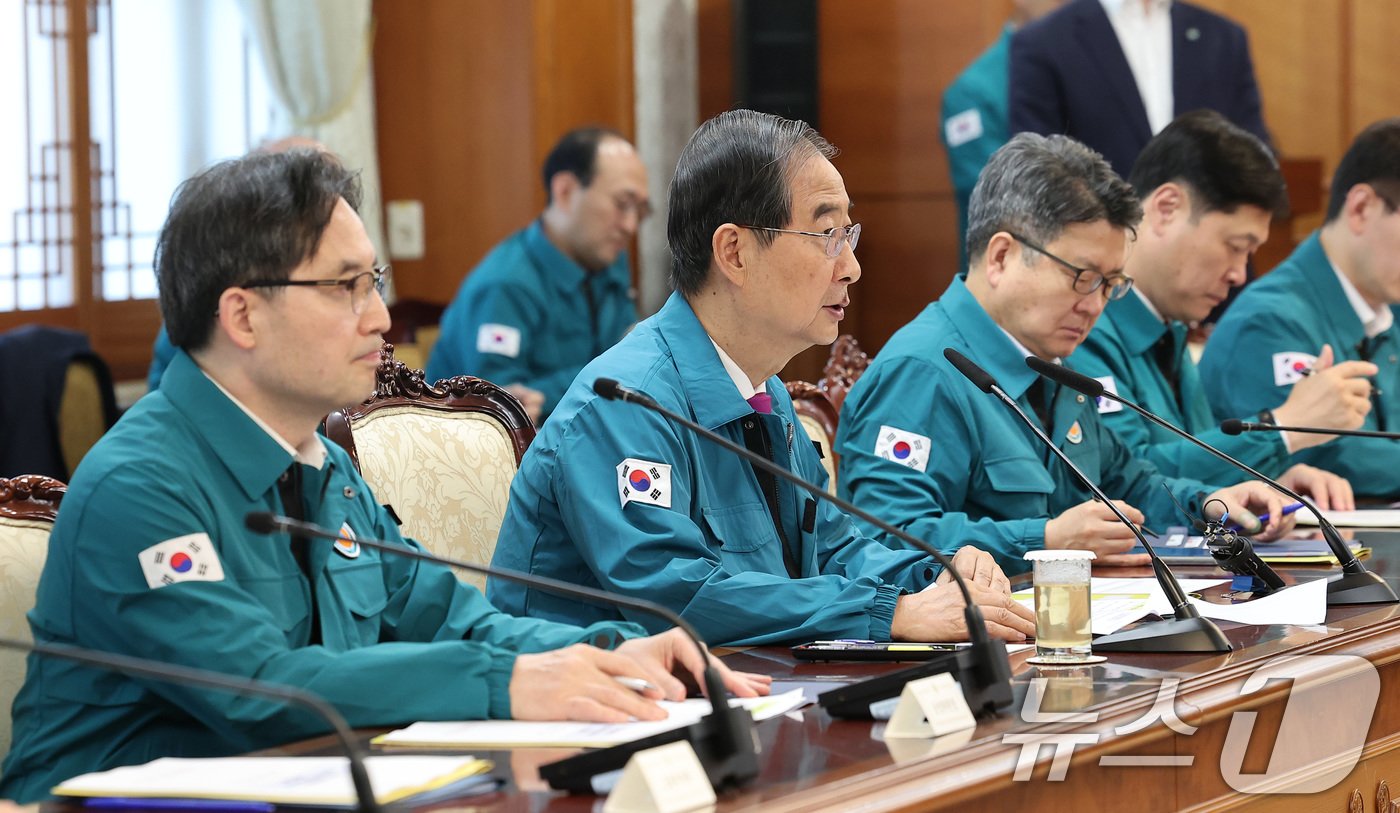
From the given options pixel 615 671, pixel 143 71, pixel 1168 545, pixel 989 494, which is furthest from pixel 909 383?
pixel 143 71

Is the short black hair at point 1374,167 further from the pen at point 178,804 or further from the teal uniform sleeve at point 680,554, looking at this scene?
the pen at point 178,804

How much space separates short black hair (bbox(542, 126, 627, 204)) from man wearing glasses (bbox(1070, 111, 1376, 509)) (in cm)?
202

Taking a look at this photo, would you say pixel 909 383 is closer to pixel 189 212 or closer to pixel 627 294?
pixel 189 212

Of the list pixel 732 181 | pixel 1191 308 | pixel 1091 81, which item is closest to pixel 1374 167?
pixel 1191 308

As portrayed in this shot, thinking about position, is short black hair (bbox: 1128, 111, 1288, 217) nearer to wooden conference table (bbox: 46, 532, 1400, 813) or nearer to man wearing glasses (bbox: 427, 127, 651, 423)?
wooden conference table (bbox: 46, 532, 1400, 813)

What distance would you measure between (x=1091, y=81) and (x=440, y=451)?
2527mm

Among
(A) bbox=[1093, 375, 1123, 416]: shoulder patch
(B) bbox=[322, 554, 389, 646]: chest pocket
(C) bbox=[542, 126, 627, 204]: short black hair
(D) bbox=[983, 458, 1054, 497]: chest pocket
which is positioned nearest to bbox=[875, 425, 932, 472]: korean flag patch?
(D) bbox=[983, 458, 1054, 497]: chest pocket

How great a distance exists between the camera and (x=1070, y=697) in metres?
1.56

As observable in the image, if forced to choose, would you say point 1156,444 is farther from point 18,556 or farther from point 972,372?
point 18,556

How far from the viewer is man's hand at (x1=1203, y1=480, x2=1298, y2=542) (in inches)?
101

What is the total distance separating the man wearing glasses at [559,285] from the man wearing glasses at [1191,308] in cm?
193

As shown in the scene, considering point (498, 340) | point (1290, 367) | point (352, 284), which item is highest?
point (352, 284)

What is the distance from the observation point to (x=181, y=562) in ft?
5.07

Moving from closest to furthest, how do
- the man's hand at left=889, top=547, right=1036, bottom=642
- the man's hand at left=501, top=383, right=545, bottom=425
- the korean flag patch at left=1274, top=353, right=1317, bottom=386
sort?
the man's hand at left=889, top=547, right=1036, bottom=642, the korean flag patch at left=1274, top=353, right=1317, bottom=386, the man's hand at left=501, top=383, right=545, bottom=425
